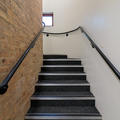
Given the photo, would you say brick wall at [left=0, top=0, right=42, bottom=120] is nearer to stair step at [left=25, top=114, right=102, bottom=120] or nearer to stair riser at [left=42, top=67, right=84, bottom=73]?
stair step at [left=25, top=114, right=102, bottom=120]

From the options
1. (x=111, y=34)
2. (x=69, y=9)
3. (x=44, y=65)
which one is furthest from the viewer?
(x=69, y=9)

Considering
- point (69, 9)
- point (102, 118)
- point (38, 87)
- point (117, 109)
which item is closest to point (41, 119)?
point (38, 87)

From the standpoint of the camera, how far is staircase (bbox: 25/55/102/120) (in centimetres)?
157

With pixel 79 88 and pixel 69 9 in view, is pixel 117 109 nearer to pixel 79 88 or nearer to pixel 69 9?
pixel 79 88

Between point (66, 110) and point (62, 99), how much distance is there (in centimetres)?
18

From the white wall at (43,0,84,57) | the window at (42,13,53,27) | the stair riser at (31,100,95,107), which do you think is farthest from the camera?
the window at (42,13,53,27)

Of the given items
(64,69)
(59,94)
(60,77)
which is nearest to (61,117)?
(59,94)

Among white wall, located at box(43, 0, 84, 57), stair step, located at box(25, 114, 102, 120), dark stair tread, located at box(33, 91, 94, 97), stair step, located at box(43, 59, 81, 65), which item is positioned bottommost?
stair step, located at box(25, 114, 102, 120)

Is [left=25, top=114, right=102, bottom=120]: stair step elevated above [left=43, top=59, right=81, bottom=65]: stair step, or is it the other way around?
[left=43, top=59, right=81, bottom=65]: stair step

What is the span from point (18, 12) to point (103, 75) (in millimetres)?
1367

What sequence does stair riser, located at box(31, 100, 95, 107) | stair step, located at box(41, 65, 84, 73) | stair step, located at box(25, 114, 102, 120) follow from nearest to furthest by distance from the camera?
stair step, located at box(25, 114, 102, 120), stair riser, located at box(31, 100, 95, 107), stair step, located at box(41, 65, 84, 73)

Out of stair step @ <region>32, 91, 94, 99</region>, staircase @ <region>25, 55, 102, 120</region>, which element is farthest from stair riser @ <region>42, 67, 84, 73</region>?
stair step @ <region>32, 91, 94, 99</region>

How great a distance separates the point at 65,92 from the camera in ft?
6.75

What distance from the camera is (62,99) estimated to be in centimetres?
181
